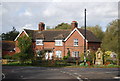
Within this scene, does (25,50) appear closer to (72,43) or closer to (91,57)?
(91,57)

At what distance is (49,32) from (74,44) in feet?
25.8

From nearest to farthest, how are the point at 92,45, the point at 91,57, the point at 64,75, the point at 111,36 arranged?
the point at 64,75 → the point at 91,57 → the point at 92,45 → the point at 111,36

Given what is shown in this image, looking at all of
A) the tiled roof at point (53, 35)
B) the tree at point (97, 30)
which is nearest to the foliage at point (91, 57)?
the tiled roof at point (53, 35)

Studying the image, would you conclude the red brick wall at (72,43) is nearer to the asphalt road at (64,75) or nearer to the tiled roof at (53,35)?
the tiled roof at (53,35)

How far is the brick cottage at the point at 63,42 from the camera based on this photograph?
159 feet

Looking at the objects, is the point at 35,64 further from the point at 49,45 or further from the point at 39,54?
the point at 49,45

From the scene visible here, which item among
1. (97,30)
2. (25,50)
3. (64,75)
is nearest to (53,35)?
(25,50)

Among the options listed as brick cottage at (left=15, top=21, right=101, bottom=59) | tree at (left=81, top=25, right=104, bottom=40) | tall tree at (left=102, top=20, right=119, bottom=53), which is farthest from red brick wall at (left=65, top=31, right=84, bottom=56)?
tree at (left=81, top=25, right=104, bottom=40)

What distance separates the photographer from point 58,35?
51656mm

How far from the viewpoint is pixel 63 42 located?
49719 mm

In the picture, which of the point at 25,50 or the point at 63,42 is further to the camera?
the point at 63,42

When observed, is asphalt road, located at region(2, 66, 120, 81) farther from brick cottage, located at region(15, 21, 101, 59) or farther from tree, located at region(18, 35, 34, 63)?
brick cottage, located at region(15, 21, 101, 59)

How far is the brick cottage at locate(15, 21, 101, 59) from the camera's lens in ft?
159

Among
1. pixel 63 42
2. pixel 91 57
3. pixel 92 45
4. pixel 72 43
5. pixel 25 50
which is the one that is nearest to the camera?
pixel 25 50
